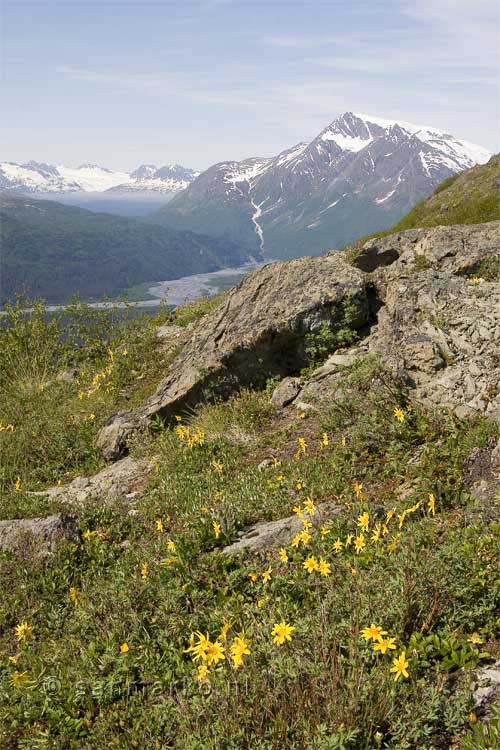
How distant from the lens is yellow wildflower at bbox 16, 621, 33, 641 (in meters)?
5.09

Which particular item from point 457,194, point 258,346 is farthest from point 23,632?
point 457,194

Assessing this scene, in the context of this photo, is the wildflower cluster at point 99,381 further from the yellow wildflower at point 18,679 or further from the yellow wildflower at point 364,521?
the yellow wildflower at point 364,521

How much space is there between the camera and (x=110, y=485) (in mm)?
8055

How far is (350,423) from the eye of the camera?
7.58m

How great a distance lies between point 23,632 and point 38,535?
139cm

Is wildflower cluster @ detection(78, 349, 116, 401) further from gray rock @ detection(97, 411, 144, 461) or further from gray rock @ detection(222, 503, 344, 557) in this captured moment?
gray rock @ detection(222, 503, 344, 557)

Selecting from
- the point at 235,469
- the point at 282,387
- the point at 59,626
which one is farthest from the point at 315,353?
the point at 59,626

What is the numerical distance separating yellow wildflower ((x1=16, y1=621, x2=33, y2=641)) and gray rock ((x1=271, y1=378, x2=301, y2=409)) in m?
5.16

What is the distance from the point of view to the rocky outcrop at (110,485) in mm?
7698

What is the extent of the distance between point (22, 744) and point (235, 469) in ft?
13.8

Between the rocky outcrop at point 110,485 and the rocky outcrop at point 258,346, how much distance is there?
2.63 ft

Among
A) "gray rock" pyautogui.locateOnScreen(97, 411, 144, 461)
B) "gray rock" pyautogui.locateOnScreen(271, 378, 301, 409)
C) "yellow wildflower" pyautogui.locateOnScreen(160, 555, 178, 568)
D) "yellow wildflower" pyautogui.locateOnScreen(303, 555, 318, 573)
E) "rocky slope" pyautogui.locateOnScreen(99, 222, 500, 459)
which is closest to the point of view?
"yellow wildflower" pyautogui.locateOnScreen(303, 555, 318, 573)

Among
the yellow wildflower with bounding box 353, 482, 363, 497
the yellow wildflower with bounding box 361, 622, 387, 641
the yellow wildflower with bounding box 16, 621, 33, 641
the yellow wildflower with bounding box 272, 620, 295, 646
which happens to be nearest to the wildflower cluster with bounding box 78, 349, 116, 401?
the yellow wildflower with bounding box 16, 621, 33, 641

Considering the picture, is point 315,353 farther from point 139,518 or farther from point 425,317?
point 139,518
